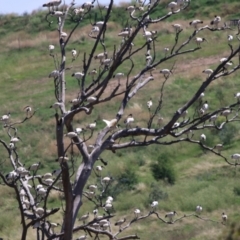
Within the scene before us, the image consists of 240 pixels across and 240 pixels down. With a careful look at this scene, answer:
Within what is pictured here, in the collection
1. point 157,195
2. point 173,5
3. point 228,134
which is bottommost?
point 228,134

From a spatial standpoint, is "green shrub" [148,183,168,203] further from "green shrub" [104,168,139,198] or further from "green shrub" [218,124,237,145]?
"green shrub" [218,124,237,145]

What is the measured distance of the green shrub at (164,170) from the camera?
2167 centimetres

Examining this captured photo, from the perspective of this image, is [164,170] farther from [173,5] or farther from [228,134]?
[173,5]

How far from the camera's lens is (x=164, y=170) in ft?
71.7

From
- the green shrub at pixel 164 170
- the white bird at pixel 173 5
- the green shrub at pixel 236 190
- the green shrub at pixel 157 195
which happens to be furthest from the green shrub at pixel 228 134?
the white bird at pixel 173 5

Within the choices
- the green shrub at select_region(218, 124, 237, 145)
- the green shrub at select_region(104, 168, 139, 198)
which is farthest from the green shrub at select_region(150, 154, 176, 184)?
the green shrub at select_region(218, 124, 237, 145)

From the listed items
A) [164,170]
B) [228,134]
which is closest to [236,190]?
[164,170]

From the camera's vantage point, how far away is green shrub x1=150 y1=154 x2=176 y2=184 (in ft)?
71.1

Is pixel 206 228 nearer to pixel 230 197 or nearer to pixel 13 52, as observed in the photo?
pixel 230 197

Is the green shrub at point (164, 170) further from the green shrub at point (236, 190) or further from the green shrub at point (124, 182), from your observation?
the green shrub at point (236, 190)

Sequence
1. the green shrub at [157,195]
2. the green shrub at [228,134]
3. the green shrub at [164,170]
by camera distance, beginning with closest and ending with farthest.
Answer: the green shrub at [157,195] → the green shrub at [164,170] → the green shrub at [228,134]

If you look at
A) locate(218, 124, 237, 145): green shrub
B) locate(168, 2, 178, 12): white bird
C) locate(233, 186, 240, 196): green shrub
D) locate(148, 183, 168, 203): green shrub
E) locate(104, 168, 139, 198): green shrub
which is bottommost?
locate(218, 124, 237, 145): green shrub

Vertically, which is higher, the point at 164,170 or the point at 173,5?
the point at 173,5

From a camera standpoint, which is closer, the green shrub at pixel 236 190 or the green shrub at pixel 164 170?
the green shrub at pixel 236 190
